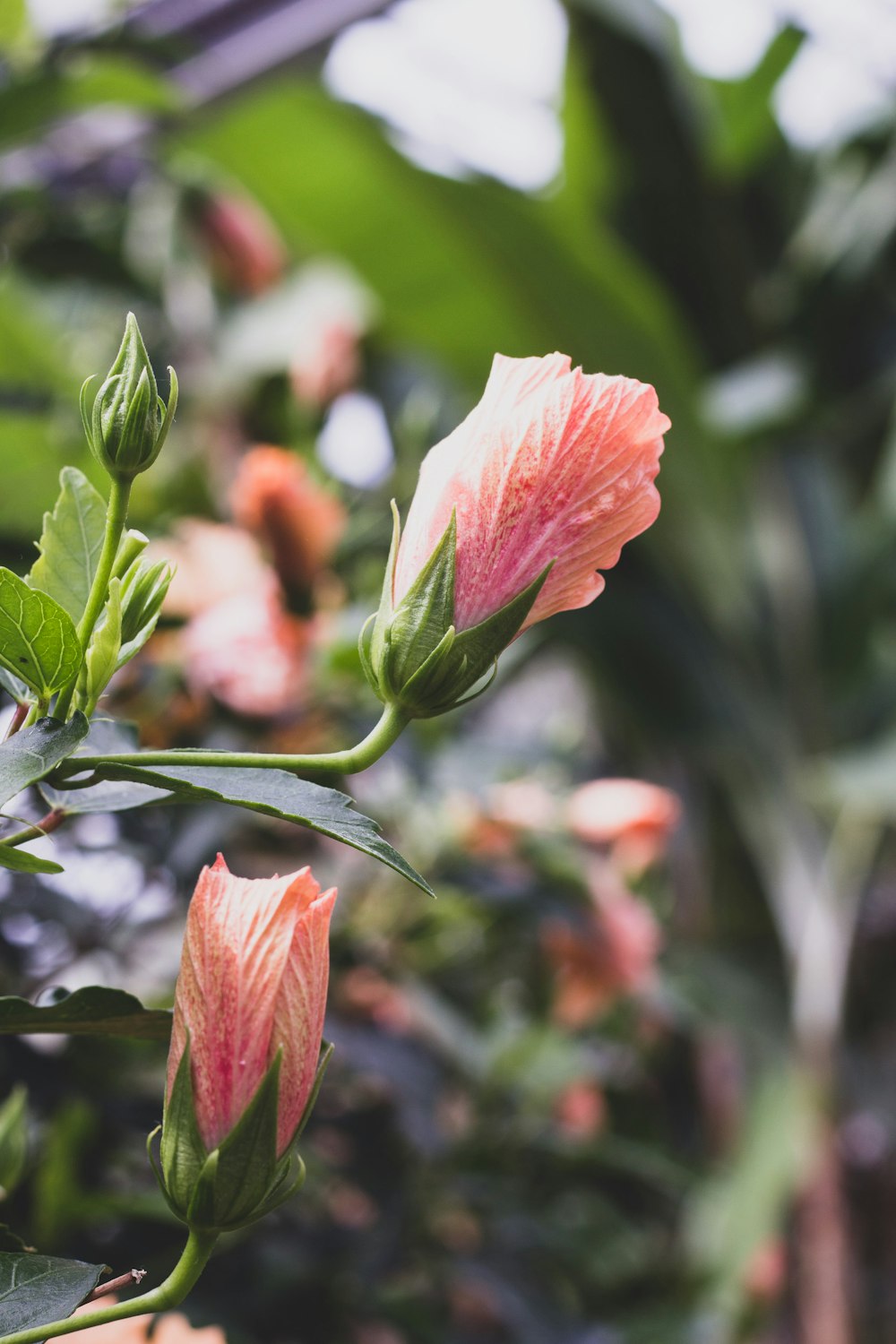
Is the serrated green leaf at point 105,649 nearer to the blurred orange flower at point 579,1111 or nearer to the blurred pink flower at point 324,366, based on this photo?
the blurred pink flower at point 324,366

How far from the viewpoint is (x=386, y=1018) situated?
2.15 ft

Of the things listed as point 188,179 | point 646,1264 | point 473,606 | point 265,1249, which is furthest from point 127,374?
point 646,1264

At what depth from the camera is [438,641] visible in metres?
0.21

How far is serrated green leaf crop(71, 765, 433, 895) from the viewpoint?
0.18m

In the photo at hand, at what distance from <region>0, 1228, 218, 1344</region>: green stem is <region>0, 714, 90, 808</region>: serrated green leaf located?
0.08m

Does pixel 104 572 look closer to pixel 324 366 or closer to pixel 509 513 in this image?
pixel 509 513

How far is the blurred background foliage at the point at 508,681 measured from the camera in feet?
1.74

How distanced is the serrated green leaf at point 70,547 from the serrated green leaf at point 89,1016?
2.9 inches

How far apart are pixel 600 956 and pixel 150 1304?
58 centimetres

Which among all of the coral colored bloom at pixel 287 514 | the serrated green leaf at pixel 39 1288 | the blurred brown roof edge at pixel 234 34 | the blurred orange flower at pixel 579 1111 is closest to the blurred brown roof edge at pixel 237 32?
the blurred brown roof edge at pixel 234 34

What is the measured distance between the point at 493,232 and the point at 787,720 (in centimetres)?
76

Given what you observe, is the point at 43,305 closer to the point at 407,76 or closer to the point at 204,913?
the point at 407,76

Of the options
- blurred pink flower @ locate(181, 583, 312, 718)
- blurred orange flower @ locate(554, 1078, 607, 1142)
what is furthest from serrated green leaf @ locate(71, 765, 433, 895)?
blurred orange flower @ locate(554, 1078, 607, 1142)

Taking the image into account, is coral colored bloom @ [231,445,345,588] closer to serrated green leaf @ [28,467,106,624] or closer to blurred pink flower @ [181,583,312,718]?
blurred pink flower @ [181,583,312,718]
